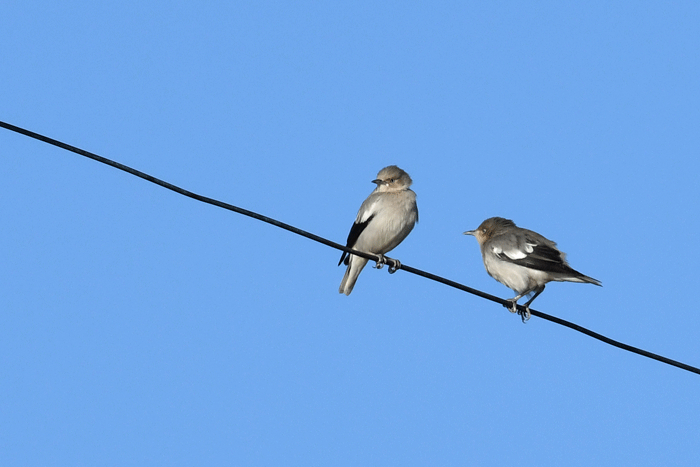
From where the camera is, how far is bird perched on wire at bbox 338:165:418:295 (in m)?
12.5

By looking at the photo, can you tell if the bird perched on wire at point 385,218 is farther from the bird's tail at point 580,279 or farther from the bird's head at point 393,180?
the bird's tail at point 580,279

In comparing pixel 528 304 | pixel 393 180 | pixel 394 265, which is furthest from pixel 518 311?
pixel 393 180

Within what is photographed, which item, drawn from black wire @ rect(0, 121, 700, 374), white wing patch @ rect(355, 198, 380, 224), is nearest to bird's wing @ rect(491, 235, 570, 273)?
white wing patch @ rect(355, 198, 380, 224)

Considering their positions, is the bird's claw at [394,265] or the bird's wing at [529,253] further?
the bird's claw at [394,265]

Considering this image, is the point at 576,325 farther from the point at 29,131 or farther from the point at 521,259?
the point at 29,131

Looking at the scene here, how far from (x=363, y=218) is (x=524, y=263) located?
8.65 ft

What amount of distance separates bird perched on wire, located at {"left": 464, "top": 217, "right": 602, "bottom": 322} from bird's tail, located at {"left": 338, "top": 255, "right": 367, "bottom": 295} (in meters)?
2.04

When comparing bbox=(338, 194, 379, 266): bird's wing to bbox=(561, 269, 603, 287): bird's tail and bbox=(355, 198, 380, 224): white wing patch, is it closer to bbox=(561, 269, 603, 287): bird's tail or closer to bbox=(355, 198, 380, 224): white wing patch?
bbox=(355, 198, 380, 224): white wing patch

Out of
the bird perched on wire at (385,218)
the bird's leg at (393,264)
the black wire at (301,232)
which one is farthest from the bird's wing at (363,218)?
the black wire at (301,232)

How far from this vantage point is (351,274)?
13609 mm

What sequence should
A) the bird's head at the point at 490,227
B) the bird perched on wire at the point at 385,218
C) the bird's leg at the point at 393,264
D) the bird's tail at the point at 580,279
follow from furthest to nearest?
1. the bird's head at the point at 490,227
2. the bird perched on wire at the point at 385,218
3. the bird's leg at the point at 393,264
4. the bird's tail at the point at 580,279

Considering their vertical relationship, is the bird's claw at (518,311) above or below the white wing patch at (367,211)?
below

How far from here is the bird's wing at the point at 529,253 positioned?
1155cm

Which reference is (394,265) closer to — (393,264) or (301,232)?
(393,264)
